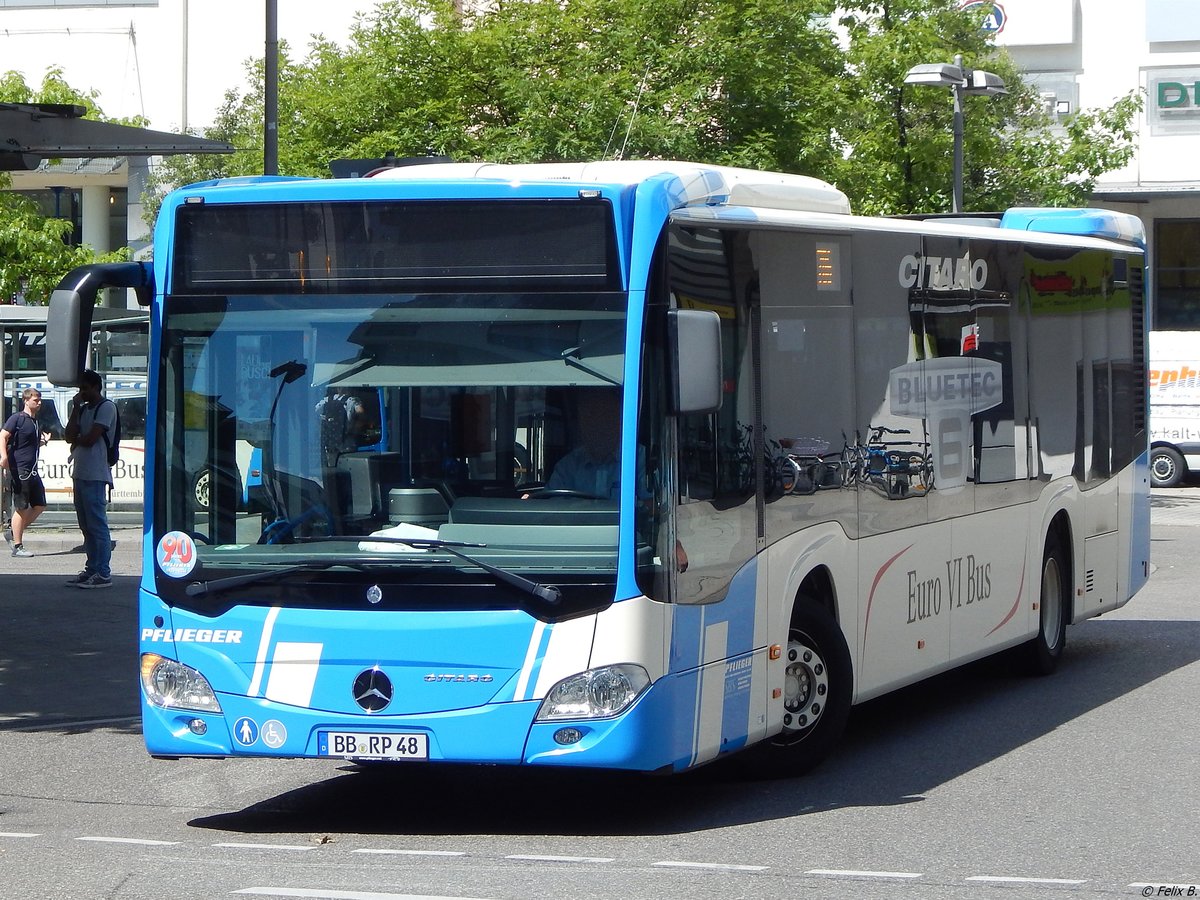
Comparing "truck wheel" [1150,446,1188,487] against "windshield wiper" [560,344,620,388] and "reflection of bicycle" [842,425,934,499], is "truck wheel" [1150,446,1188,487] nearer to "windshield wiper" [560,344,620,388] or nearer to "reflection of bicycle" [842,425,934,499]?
"reflection of bicycle" [842,425,934,499]

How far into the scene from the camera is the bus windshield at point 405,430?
7074 millimetres

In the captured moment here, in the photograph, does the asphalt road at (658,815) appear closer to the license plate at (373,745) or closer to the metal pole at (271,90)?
the license plate at (373,745)

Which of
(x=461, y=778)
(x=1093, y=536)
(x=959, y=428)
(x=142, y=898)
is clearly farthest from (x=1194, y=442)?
(x=142, y=898)

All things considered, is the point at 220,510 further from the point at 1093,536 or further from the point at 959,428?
the point at 1093,536

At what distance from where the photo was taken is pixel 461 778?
8.84m

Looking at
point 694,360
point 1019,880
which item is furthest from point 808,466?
point 1019,880

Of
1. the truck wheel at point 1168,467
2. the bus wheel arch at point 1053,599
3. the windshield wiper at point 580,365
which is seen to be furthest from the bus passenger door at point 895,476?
the truck wheel at point 1168,467

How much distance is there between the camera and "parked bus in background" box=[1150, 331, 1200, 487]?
32688 millimetres

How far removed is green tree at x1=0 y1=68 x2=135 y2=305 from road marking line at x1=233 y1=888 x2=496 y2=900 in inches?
1024

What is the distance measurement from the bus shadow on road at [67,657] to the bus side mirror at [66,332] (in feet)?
12.0

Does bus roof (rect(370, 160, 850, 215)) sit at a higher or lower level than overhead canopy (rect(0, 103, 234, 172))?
lower

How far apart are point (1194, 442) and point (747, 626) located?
1057 inches

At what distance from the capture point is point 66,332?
7.00 m

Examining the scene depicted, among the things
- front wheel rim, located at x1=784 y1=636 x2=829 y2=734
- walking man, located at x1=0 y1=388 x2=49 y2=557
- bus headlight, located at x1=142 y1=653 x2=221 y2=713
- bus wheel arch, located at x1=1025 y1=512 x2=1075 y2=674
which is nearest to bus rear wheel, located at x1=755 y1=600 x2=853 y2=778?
front wheel rim, located at x1=784 y1=636 x2=829 y2=734
